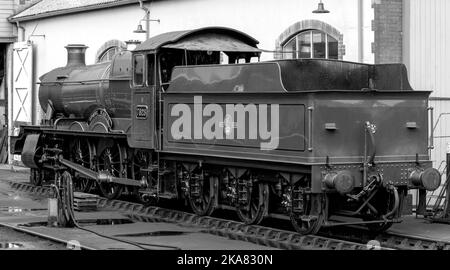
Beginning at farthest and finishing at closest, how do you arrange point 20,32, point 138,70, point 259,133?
1. point 20,32
2. point 138,70
3. point 259,133

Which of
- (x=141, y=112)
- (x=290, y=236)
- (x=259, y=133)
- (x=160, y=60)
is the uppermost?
(x=160, y=60)

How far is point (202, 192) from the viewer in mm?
14438

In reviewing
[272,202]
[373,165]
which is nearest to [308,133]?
[373,165]

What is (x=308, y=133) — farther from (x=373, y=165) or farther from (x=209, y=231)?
(x=209, y=231)

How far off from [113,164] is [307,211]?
19.6ft

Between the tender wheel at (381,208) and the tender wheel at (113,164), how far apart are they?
577 centimetres

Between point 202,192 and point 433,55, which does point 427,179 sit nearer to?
point 202,192

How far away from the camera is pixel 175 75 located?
14.7 m

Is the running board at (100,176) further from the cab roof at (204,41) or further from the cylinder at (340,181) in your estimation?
the cylinder at (340,181)

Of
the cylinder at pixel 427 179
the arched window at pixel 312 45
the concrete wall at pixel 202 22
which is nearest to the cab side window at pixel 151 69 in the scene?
the arched window at pixel 312 45

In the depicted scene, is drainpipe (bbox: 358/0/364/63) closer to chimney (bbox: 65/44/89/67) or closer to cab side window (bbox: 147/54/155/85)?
cab side window (bbox: 147/54/155/85)

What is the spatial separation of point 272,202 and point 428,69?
4976 millimetres

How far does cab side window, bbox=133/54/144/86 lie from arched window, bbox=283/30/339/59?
3160mm

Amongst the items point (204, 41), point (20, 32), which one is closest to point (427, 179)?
point (204, 41)
